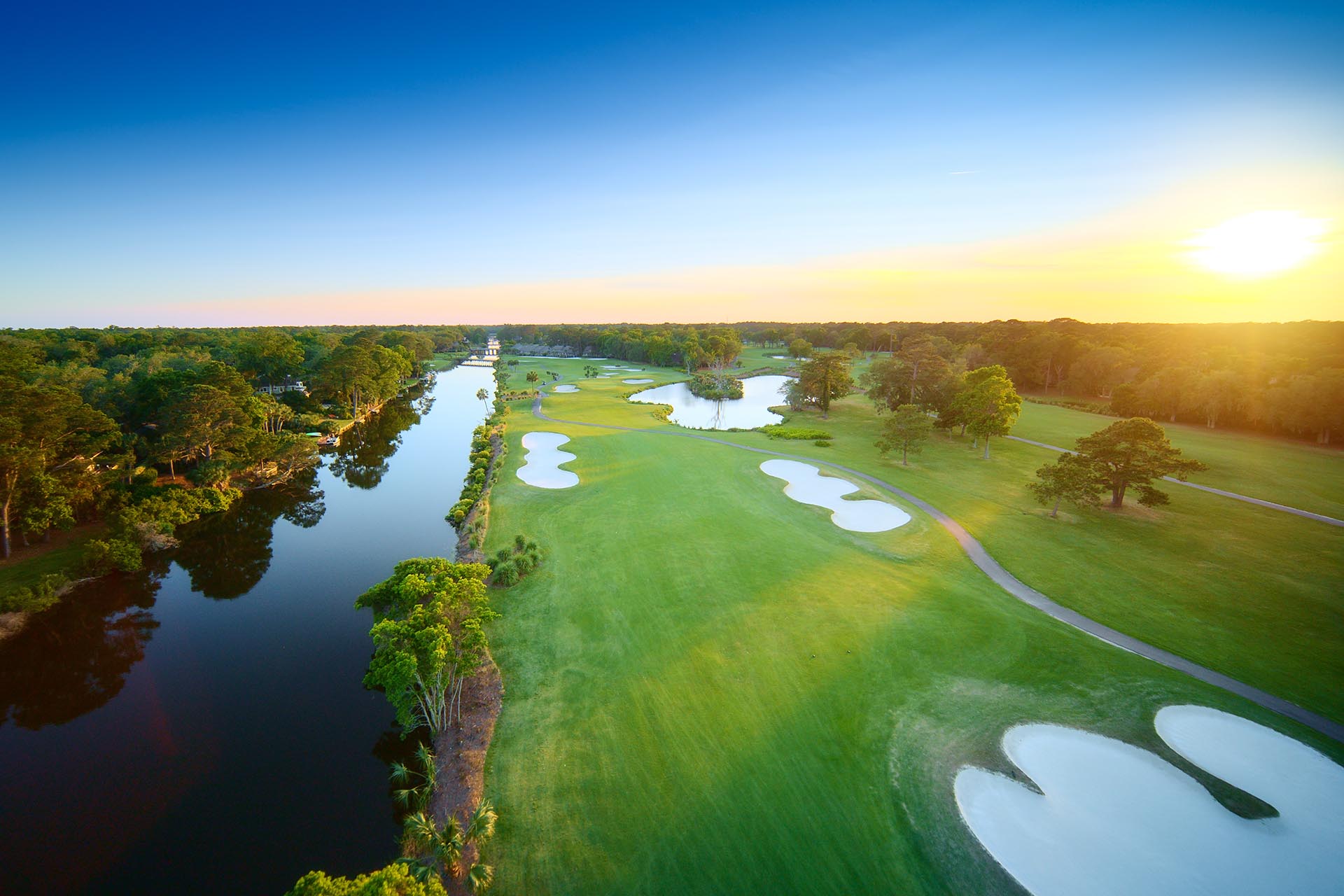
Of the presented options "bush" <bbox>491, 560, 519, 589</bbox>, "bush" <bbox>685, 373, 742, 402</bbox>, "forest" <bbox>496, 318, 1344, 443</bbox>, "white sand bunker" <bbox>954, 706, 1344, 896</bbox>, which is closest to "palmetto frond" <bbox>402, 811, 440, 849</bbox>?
"bush" <bbox>491, 560, 519, 589</bbox>

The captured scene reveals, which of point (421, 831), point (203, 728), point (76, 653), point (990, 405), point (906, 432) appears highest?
point (990, 405)

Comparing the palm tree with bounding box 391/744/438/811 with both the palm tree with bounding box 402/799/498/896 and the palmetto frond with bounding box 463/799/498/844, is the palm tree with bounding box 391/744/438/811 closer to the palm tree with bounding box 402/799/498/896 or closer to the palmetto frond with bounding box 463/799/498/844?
the palm tree with bounding box 402/799/498/896

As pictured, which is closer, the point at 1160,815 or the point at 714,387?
the point at 1160,815

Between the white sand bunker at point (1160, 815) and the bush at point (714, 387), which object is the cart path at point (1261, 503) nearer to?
the white sand bunker at point (1160, 815)

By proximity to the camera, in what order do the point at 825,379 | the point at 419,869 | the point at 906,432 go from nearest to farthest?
the point at 419,869 < the point at 906,432 < the point at 825,379

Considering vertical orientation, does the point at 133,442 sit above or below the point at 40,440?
below

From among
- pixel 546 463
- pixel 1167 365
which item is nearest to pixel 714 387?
pixel 546 463

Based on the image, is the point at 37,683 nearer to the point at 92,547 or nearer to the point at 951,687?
the point at 92,547

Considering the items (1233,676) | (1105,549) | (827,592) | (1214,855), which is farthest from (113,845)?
(1105,549)

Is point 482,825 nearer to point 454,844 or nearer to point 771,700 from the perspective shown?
point 454,844
